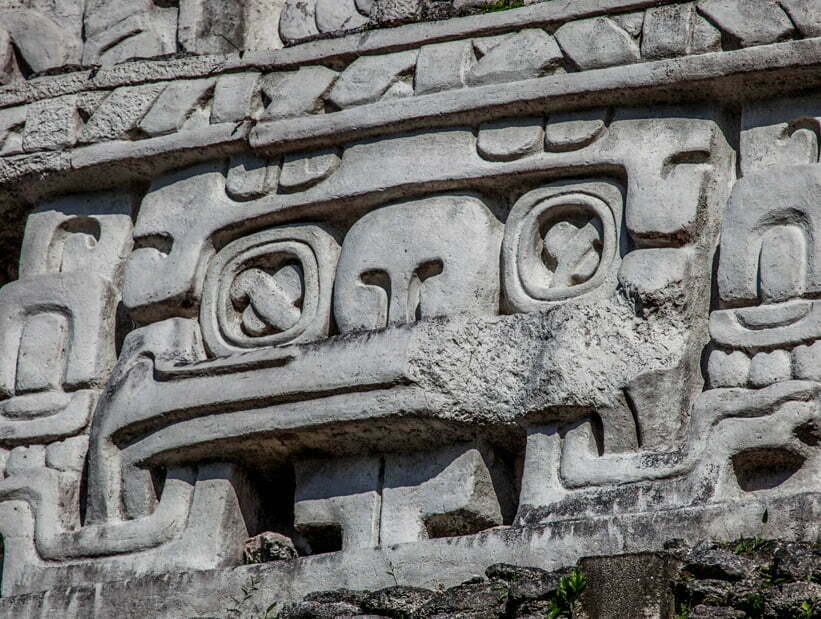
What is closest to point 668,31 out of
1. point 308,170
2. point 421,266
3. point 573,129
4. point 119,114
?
point 573,129

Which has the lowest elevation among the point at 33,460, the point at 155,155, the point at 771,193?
the point at 33,460

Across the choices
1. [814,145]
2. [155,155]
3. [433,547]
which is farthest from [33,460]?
[814,145]

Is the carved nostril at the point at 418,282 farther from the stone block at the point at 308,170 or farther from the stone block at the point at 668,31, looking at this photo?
the stone block at the point at 668,31

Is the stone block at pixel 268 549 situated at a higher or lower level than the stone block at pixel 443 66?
lower

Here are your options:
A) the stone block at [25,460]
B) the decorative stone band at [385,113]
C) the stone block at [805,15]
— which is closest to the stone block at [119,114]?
the decorative stone band at [385,113]

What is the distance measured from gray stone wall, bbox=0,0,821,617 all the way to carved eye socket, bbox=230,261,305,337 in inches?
0.5

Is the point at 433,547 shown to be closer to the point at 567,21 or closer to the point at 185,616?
the point at 185,616

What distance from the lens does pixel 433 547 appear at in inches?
236

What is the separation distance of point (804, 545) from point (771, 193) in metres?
1.36

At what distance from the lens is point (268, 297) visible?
684 cm

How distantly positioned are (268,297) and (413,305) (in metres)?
0.55

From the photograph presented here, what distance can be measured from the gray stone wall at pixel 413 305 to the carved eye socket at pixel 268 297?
0.01m

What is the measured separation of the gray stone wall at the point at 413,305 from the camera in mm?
6016

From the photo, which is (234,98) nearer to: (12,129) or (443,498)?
(12,129)
